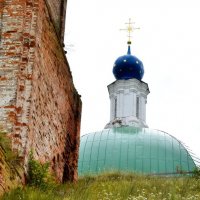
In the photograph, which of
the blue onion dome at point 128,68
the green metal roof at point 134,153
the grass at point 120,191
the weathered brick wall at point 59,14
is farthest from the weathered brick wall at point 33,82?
the blue onion dome at point 128,68

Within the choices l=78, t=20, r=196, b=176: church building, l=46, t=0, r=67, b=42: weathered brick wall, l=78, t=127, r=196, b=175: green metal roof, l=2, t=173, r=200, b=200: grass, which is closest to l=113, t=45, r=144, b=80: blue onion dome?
l=78, t=20, r=196, b=176: church building

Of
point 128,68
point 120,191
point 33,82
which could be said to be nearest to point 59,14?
point 33,82

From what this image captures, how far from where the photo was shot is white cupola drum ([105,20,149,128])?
107ft

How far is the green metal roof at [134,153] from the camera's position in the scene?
83.1ft

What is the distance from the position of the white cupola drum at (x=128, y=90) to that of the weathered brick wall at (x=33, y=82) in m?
18.6

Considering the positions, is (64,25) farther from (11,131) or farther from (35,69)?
(11,131)

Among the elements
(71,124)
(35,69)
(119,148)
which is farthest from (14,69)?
(119,148)

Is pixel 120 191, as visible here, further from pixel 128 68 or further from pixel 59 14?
pixel 128 68

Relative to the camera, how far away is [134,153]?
2592 centimetres

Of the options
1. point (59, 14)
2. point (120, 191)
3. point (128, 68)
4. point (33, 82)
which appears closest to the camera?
point (120, 191)

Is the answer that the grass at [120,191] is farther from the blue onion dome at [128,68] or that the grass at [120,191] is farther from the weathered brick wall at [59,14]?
the blue onion dome at [128,68]

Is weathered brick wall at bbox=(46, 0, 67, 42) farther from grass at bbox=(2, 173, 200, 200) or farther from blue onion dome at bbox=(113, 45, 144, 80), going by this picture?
blue onion dome at bbox=(113, 45, 144, 80)

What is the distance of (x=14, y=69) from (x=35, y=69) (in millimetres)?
368

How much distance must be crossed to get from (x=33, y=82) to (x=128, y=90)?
70.6 feet
